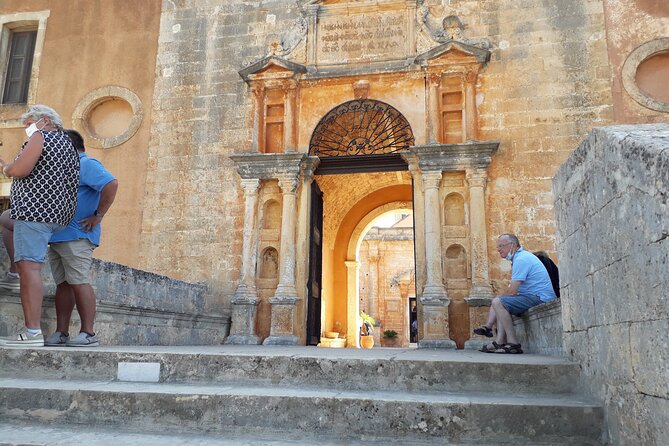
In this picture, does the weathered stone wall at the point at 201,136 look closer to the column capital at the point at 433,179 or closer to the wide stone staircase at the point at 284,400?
the column capital at the point at 433,179

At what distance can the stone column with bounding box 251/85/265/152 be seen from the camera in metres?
9.62

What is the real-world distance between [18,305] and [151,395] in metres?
2.49

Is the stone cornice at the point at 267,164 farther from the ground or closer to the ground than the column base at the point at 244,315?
farther from the ground

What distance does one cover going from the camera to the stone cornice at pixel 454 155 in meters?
8.66

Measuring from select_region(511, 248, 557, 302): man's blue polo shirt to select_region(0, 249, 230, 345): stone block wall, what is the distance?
412cm

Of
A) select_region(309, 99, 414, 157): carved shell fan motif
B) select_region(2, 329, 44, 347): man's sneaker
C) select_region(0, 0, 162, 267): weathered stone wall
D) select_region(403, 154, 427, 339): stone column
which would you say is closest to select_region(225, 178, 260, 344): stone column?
select_region(309, 99, 414, 157): carved shell fan motif

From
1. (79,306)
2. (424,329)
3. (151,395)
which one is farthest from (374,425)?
(424,329)

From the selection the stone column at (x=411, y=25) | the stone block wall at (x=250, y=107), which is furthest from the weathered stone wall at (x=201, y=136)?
the stone column at (x=411, y=25)

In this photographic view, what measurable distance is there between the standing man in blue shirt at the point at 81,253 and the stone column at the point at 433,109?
5662 millimetres

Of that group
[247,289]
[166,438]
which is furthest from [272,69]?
[166,438]

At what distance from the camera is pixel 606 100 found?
8562 millimetres

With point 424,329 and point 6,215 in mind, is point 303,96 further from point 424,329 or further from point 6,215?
→ point 6,215

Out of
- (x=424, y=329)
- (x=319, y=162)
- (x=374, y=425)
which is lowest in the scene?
(x=374, y=425)

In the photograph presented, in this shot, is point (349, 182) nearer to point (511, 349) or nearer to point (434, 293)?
point (434, 293)
